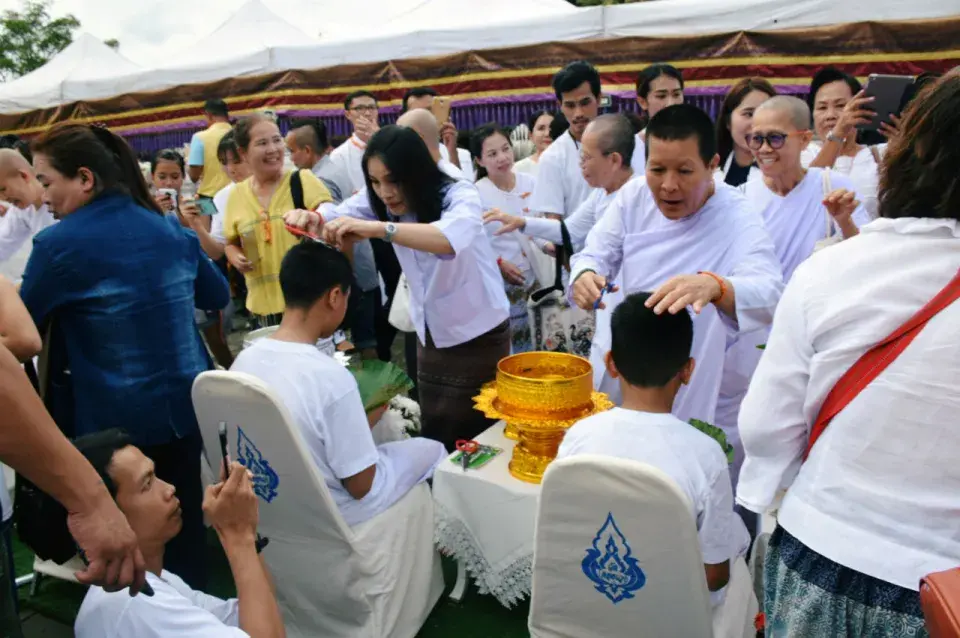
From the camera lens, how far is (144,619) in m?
1.33

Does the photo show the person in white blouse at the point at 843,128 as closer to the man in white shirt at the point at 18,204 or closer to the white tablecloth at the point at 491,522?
the white tablecloth at the point at 491,522

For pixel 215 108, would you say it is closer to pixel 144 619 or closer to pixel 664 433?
pixel 144 619

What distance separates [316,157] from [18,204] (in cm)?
174

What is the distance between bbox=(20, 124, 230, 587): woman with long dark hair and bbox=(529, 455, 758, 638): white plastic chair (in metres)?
1.36

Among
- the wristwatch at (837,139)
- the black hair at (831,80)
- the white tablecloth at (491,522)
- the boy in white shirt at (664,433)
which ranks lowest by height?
the white tablecloth at (491,522)

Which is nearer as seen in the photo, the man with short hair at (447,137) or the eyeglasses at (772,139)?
the eyeglasses at (772,139)

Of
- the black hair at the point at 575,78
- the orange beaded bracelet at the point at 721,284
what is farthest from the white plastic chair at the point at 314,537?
the black hair at the point at 575,78

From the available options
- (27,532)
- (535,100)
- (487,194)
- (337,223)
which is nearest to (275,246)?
(337,223)

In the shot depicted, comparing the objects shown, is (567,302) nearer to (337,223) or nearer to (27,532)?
(337,223)

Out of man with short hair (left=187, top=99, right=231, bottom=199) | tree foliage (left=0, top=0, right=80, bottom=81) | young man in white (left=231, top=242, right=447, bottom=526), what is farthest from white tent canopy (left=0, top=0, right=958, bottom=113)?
tree foliage (left=0, top=0, right=80, bottom=81)

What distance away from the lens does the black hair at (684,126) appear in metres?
1.94

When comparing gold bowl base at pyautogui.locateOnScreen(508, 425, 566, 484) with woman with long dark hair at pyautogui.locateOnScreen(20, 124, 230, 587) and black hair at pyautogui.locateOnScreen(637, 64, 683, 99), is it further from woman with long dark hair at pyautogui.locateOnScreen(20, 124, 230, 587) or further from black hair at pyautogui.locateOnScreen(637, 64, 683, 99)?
black hair at pyautogui.locateOnScreen(637, 64, 683, 99)

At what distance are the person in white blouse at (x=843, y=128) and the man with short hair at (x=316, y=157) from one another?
279 cm

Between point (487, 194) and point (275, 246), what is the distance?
141 cm
